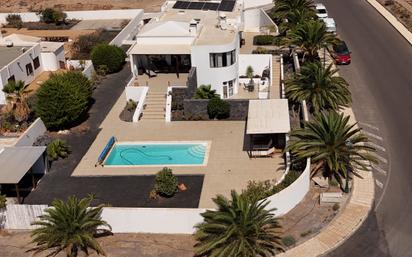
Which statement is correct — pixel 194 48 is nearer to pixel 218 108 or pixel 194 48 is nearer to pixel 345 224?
pixel 218 108

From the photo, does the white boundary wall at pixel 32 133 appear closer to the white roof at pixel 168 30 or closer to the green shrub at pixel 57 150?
the green shrub at pixel 57 150

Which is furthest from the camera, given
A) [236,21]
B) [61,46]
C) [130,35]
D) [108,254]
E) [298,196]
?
[130,35]

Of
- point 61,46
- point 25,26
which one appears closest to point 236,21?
Result: point 61,46

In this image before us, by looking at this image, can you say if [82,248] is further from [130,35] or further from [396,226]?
[130,35]

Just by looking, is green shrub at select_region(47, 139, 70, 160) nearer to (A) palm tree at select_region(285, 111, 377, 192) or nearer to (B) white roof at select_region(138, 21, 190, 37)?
(B) white roof at select_region(138, 21, 190, 37)

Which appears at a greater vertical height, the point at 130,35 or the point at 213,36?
the point at 213,36

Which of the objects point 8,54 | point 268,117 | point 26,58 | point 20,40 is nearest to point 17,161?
point 268,117
